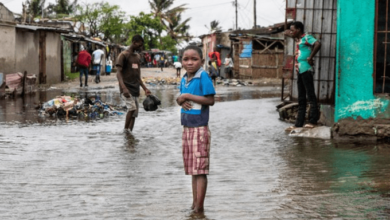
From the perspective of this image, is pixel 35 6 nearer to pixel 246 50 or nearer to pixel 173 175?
pixel 246 50

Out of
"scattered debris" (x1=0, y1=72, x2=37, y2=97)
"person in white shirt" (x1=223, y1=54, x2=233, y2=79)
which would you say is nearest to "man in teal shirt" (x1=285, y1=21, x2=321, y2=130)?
"scattered debris" (x1=0, y1=72, x2=37, y2=97)

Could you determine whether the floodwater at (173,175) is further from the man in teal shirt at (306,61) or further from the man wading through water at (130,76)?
the man in teal shirt at (306,61)

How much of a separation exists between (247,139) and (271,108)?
19.9ft

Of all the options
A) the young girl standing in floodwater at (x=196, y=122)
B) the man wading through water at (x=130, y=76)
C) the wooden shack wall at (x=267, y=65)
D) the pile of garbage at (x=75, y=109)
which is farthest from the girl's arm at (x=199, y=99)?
the wooden shack wall at (x=267, y=65)

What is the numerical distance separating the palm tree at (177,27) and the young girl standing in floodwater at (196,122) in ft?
235

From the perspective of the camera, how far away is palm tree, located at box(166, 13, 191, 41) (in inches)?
3079

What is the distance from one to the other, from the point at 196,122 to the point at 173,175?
1.76 m

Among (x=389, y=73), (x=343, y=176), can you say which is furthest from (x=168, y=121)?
(x=343, y=176)

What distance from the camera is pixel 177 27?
79.6m

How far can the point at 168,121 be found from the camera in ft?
41.0

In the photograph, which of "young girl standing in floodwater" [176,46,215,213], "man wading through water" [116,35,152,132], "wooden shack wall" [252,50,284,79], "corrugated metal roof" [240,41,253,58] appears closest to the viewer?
"young girl standing in floodwater" [176,46,215,213]

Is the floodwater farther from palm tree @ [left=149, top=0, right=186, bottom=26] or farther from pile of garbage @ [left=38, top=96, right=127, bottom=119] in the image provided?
palm tree @ [left=149, top=0, right=186, bottom=26]

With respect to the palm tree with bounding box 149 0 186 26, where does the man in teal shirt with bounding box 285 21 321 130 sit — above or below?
below

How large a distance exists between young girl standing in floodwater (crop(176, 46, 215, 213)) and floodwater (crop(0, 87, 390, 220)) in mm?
267
